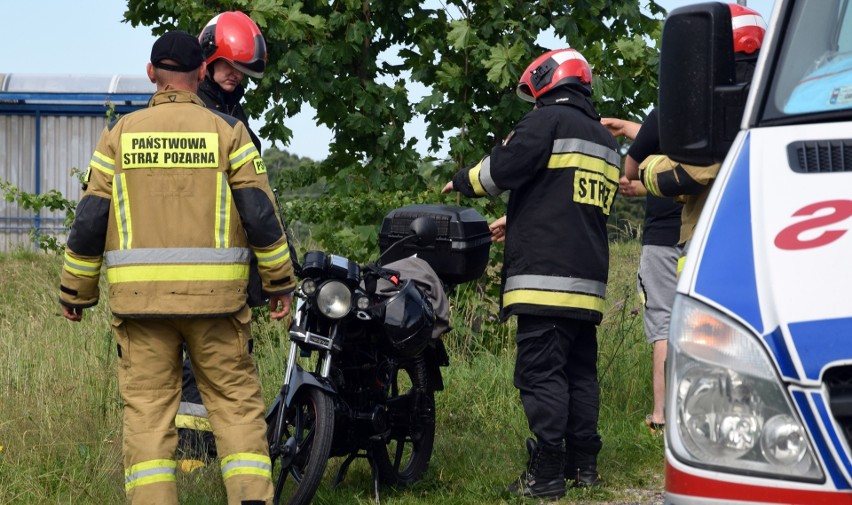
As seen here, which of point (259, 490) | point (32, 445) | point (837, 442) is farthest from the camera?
point (32, 445)

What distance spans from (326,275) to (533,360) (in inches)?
45.1

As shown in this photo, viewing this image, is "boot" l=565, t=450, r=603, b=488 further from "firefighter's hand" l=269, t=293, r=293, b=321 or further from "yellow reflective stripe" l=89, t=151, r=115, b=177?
"yellow reflective stripe" l=89, t=151, r=115, b=177

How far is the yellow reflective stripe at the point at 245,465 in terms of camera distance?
457 centimetres

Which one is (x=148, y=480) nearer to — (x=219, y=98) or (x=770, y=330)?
(x=219, y=98)

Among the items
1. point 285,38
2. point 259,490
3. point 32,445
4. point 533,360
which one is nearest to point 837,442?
point 259,490

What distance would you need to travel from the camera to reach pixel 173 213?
14.7 feet

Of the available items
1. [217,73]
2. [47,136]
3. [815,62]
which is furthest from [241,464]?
[47,136]

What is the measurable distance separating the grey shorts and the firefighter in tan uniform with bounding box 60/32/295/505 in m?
3.11

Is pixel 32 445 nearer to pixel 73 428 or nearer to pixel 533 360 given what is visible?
pixel 73 428

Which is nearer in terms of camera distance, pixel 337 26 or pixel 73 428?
pixel 73 428

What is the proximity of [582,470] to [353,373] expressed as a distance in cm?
131

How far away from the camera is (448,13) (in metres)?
9.27

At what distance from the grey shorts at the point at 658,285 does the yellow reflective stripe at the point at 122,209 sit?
370 cm

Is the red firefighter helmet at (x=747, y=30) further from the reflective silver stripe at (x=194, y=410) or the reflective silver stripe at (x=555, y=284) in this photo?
the reflective silver stripe at (x=194, y=410)
